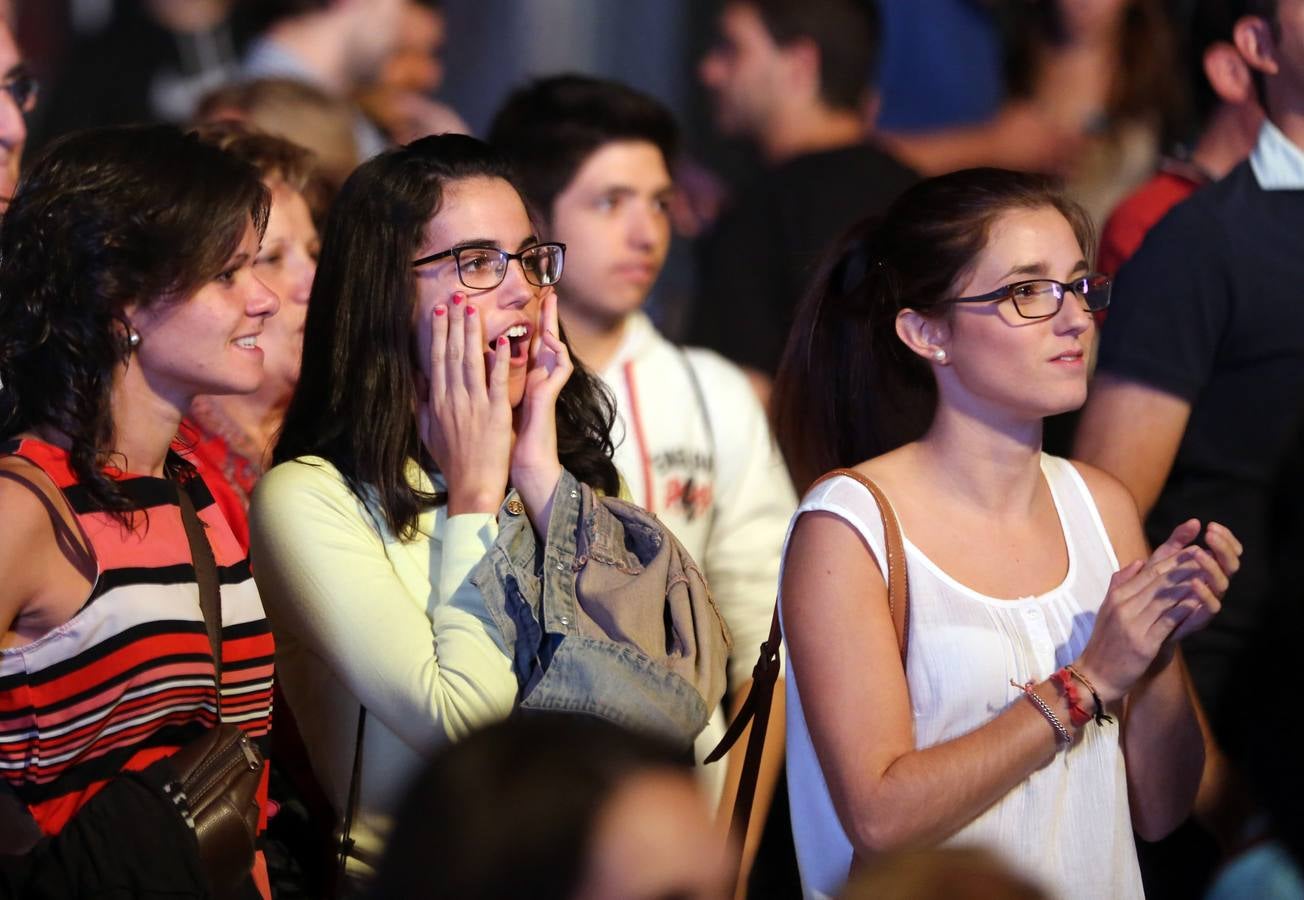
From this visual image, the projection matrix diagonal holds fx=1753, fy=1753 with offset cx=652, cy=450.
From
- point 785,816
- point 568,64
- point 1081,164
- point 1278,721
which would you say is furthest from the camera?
point 568,64

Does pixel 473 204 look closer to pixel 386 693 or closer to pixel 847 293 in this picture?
pixel 847 293

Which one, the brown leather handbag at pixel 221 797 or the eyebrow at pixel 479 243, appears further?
the eyebrow at pixel 479 243

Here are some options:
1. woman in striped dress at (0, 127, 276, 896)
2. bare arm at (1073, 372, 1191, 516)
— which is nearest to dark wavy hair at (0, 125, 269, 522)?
woman in striped dress at (0, 127, 276, 896)

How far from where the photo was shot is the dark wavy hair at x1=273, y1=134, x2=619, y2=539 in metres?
2.69

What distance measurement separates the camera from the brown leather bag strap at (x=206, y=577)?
242 cm

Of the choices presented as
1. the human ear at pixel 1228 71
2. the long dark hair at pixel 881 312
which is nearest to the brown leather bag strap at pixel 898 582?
the long dark hair at pixel 881 312

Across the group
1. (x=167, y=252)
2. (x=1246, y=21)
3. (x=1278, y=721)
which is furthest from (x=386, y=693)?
(x=1246, y=21)

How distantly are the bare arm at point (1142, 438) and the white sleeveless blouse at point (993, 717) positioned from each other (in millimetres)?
627

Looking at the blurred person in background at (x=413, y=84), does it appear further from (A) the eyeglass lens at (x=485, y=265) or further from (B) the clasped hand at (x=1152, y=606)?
(B) the clasped hand at (x=1152, y=606)

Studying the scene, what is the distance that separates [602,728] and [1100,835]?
1.19 m

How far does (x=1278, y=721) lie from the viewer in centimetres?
167

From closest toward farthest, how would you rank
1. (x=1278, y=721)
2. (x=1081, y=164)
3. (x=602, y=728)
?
(x=602, y=728), (x=1278, y=721), (x=1081, y=164)

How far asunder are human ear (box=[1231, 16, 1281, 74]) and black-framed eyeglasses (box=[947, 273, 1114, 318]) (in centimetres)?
104

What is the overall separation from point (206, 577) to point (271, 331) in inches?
38.4
